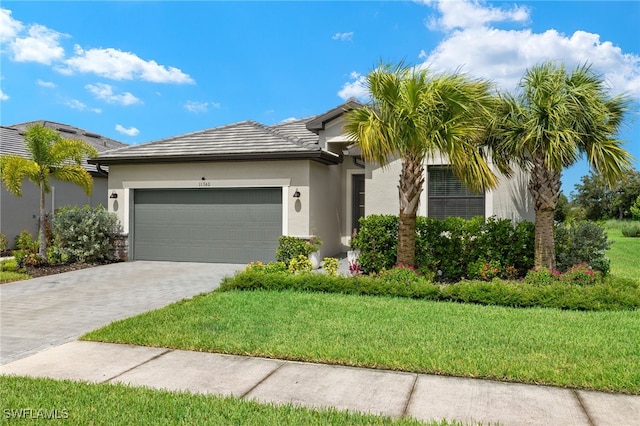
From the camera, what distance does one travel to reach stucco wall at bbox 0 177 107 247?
16.7 metres

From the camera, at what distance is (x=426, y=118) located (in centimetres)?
894

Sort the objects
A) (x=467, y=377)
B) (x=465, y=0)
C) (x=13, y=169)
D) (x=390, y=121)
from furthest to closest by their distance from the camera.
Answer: (x=13, y=169)
(x=465, y=0)
(x=390, y=121)
(x=467, y=377)

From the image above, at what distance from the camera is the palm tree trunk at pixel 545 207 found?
9344mm

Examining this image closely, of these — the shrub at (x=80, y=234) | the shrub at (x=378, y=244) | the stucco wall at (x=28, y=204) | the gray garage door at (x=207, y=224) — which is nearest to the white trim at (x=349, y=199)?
the gray garage door at (x=207, y=224)

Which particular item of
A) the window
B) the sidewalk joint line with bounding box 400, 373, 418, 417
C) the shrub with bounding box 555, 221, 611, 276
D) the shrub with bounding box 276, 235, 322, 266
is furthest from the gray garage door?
the sidewalk joint line with bounding box 400, 373, 418, 417

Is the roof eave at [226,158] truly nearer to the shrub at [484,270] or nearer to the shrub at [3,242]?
the shrub at [3,242]

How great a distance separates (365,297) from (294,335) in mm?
2828

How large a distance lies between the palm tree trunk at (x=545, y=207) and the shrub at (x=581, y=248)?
3.72ft

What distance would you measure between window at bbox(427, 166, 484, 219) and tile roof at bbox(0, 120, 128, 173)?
46.3 ft

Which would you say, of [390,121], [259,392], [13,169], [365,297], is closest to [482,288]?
[365,297]

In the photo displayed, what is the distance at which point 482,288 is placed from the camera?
797cm

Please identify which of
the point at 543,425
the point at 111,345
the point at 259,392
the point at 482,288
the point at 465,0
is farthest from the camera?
the point at 465,0

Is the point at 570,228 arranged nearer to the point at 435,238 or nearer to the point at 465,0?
the point at 435,238

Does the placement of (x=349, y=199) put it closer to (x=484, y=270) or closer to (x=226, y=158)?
(x=226, y=158)
